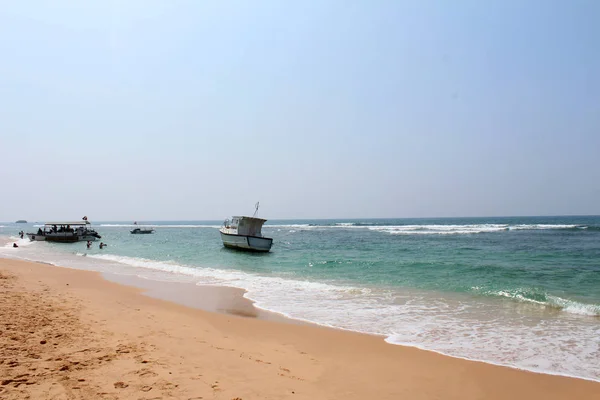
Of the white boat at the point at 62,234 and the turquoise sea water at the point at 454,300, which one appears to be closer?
the turquoise sea water at the point at 454,300

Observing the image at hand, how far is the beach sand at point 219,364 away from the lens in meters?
4.86

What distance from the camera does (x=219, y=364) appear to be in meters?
5.98

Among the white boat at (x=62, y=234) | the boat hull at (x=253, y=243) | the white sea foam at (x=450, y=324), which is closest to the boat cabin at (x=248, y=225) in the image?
the boat hull at (x=253, y=243)

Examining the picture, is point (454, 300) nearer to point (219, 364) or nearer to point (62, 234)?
point (219, 364)

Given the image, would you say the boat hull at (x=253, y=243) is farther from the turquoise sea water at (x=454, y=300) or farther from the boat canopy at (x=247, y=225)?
the turquoise sea water at (x=454, y=300)

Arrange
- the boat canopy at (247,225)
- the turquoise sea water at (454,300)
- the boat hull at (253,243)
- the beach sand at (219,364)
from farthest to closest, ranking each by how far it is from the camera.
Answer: the boat canopy at (247,225) → the boat hull at (253,243) → the turquoise sea water at (454,300) → the beach sand at (219,364)

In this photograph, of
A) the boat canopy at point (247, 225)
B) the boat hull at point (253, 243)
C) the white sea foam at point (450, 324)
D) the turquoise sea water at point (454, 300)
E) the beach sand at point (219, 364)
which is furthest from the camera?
the boat canopy at point (247, 225)

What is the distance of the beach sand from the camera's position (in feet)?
16.0

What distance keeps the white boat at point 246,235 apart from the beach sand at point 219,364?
22.7 m

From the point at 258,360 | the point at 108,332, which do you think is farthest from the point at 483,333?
the point at 108,332

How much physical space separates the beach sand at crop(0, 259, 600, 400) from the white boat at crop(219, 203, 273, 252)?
895 inches

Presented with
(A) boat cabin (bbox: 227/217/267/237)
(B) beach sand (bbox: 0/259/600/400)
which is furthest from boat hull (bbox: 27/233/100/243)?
(B) beach sand (bbox: 0/259/600/400)

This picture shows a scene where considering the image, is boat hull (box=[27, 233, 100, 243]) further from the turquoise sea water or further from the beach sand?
the beach sand

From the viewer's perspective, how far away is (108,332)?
288 inches
